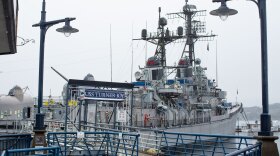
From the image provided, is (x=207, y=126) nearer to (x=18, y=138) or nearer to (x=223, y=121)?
(x=223, y=121)

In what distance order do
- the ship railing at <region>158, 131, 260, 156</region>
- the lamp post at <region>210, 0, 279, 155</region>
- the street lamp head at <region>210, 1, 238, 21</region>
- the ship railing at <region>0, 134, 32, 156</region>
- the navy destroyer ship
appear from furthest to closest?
1. the navy destroyer ship
2. the ship railing at <region>0, 134, 32, 156</region>
3. the street lamp head at <region>210, 1, 238, 21</region>
4. the lamp post at <region>210, 0, 279, 155</region>
5. the ship railing at <region>158, 131, 260, 156</region>

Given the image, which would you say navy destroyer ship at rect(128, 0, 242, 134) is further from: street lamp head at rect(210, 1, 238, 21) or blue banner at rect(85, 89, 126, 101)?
street lamp head at rect(210, 1, 238, 21)

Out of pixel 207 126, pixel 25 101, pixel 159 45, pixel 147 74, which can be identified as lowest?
pixel 207 126

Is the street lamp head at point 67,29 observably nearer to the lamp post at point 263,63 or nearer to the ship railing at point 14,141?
the ship railing at point 14,141

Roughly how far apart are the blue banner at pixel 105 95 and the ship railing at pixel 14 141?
5.19 m

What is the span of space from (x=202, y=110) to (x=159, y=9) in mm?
16310

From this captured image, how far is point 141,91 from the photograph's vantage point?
39969 millimetres

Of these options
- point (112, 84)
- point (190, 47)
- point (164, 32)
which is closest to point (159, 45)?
point (164, 32)

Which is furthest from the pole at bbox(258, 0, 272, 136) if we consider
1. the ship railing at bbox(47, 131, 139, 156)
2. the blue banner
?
the blue banner

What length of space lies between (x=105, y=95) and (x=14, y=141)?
260 inches

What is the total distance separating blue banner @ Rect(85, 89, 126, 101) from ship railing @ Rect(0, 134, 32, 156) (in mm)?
5195

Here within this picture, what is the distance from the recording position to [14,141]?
13.8 m

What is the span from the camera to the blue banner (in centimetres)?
1903

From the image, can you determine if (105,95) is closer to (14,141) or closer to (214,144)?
(14,141)
